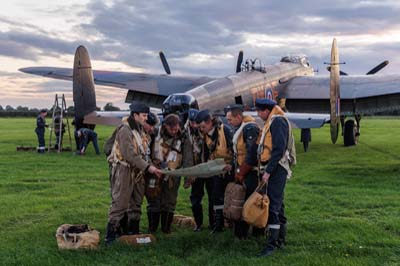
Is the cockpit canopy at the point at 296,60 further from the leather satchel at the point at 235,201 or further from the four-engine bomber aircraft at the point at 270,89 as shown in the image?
the leather satchel at the point at 235,201

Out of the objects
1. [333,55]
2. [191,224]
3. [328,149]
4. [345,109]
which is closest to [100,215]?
[191,224]

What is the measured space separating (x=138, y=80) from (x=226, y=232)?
17.0 metres

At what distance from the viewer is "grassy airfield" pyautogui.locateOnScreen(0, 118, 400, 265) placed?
19.1ft

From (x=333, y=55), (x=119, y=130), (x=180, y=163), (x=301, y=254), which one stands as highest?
(x=333, y=55)

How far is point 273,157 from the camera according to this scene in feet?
19.1

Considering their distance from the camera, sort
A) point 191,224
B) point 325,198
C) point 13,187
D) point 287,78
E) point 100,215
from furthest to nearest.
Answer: point 287,78 < point 13,187 < point 325,198 < point 100,215 < point 191,224

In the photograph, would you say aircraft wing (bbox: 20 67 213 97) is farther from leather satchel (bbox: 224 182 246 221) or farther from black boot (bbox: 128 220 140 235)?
leather satchel (bbox: 224 182 246 221)

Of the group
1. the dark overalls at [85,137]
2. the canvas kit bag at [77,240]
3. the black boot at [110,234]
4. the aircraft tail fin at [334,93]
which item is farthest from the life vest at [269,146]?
the dark overalls at [85,137]

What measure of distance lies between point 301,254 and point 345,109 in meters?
15.5

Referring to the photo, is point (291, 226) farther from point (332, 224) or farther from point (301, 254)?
point (301, 254)

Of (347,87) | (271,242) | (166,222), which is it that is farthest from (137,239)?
(347,87)

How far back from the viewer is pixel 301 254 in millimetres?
5887

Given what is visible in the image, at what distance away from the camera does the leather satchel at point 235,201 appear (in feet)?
21.0

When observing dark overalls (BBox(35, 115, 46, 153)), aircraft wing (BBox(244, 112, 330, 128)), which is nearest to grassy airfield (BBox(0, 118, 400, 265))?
aircraft wing (BBox(244, 112, 330, 128))
